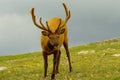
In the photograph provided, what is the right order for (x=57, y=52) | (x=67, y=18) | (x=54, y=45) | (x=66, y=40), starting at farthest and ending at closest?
(x=66, y=40) < (x=67, y=18) < (x=57, y=52) < (x=54, y=45)

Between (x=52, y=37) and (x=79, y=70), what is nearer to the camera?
(x=52, y=37)

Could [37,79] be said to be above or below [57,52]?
below

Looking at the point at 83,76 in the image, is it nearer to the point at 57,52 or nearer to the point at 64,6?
the point at 57,52

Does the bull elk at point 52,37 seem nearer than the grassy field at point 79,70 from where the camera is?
Yes

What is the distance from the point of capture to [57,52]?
25.0m

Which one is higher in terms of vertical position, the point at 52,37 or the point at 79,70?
the point at 52,37

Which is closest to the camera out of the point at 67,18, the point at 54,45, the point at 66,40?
the point at 54,45

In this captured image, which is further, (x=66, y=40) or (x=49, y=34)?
(x=66, y=40)

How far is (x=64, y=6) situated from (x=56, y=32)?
13.3 feet

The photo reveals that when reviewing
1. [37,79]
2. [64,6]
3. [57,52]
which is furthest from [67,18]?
[37,79]

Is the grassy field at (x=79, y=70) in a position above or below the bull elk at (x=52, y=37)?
below

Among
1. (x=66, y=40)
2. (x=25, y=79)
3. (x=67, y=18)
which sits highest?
(x=67, y=18)

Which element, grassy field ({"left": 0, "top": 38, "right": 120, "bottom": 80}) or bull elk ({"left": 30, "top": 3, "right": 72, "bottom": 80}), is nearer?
bull elk ({"left": 30, "top": 3, "right": 72, "bottom": 80})

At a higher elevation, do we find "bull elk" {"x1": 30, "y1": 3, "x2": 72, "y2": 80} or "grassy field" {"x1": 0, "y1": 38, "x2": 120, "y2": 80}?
"bull elk" {"x1": 30, "y1": 3, "x2": 72, "y2": 80}
